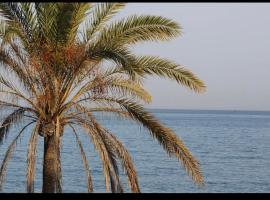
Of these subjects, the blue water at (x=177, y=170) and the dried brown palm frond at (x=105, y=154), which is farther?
the blue water at (x=177, y=170)

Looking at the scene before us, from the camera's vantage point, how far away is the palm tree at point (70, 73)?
9367mm

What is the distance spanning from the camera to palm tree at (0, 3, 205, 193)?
937 cm

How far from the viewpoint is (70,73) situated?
379 inches

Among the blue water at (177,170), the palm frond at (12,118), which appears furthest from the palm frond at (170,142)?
the blue water at (177,170)

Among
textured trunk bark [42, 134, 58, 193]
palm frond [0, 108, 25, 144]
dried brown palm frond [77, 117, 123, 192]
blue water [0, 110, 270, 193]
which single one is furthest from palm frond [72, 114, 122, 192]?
blue water [0, 110, 270, 193]

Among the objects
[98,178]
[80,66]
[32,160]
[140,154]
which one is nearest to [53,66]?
[80,66]

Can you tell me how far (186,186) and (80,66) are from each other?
3347cm

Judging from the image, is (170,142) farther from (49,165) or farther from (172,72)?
(49,165)

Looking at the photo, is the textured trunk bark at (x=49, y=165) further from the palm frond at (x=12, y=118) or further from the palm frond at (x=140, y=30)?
the palm frond at (x=140, y=30)

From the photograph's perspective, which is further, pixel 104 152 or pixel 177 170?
pixel 177 170

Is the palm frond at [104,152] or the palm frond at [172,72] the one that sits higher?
the palm frond at [172,72]

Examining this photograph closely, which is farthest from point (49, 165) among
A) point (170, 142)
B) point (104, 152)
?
point (170, 142)

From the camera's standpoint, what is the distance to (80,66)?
31.3 feet

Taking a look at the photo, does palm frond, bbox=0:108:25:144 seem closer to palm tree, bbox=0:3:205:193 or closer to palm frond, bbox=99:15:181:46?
palm tree, bbox=0:3:205:193
